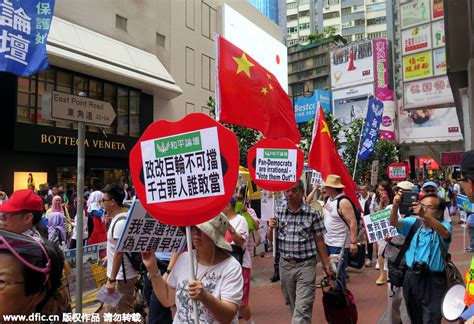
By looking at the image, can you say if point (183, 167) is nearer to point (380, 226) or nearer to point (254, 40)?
point (380, 226)

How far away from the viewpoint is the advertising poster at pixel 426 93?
18375mm

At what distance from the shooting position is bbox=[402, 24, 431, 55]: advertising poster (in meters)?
24.7

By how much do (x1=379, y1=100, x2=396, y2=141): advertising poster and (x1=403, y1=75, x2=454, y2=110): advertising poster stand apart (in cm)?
3253

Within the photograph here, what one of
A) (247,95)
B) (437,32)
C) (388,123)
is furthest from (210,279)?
(388,123)

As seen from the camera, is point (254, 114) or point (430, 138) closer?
point (254, 114)

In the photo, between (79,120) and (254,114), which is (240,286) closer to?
(79,120)

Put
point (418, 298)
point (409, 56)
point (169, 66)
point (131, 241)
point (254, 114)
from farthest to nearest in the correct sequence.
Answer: point (169, 66), point (409, 56), point (254, 114), point (418, 298), point (131, 241)

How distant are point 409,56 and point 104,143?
17054 mm

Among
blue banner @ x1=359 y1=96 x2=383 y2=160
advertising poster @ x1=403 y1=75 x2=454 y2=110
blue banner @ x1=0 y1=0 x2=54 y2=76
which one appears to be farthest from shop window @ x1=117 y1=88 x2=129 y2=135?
blue banner @ x1=359 y1=96 x2=383 y2=160

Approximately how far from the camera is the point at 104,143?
23078mm

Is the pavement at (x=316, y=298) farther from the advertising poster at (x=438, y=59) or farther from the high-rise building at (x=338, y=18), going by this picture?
the high-rise building at (x=338, y=18)

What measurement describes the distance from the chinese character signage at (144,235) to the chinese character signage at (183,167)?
28.4 inches

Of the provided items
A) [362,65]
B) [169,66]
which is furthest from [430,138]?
[169,66]

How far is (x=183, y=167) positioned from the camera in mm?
2809
